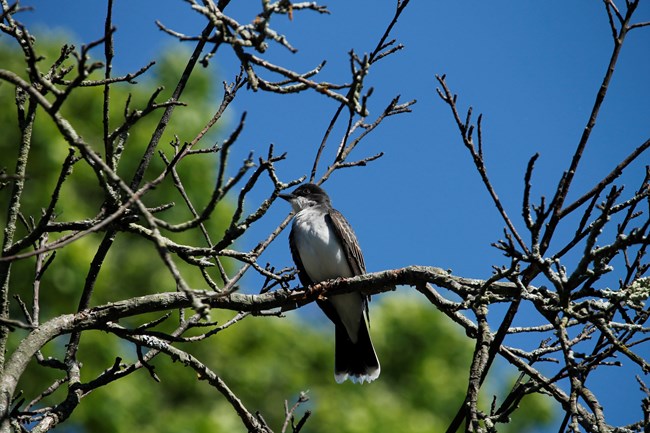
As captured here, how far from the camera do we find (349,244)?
23.0 ft

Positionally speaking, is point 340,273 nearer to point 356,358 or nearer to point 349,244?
point 349,244

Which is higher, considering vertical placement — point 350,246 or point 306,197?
point 306,197

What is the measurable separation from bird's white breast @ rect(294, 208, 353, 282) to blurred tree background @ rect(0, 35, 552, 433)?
7441 millimetres

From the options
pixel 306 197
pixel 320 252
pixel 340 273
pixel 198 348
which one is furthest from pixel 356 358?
pixel 198 348

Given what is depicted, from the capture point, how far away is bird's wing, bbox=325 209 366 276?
23.0ft

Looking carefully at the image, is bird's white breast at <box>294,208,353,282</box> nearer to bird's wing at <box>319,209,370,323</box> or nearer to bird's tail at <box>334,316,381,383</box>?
bird's wing at <box>319,209,370,323</box>

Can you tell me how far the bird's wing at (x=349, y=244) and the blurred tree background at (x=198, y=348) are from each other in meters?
7.62

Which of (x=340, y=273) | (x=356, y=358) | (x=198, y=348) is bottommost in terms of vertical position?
(x=356, y=358)

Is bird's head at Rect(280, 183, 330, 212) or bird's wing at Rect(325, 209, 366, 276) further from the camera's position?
bird's head at Rect(280, 183, 330, 212)

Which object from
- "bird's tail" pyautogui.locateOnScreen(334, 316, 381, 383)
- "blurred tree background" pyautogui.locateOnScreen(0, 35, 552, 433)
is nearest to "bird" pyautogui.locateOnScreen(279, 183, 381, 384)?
"bird's tail" pyautogui.locateOnScreen(334, 316, 381, 383)

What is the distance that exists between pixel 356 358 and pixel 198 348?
11.7 meters

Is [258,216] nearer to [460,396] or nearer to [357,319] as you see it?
[357,319]

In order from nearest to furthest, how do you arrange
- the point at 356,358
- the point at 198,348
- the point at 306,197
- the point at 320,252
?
the point at 356,358 < the point at 320,252 < the point at 306,197 < the point at 198,348

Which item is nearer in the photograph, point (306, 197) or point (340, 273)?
point (340, 273)
